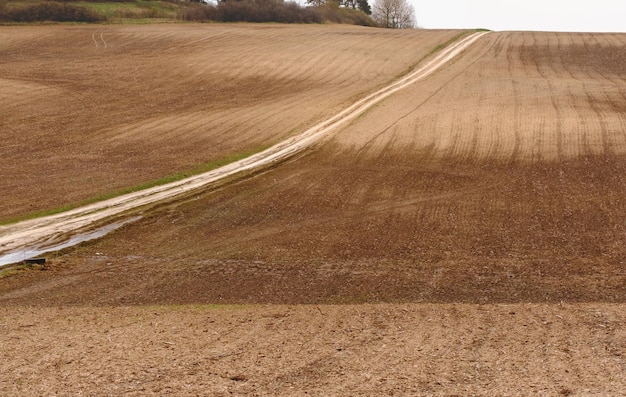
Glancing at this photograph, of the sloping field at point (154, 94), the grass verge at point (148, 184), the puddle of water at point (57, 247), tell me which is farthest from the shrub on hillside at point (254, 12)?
the puddle of water at point (57, 247)

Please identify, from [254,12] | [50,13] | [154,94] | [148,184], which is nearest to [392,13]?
[254,12]

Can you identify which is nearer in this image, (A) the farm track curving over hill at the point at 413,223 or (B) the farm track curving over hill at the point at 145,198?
(A) the farm track curving over hill at the point at 413,223

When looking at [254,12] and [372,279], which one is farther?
[254,12]

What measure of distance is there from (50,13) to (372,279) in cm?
4850

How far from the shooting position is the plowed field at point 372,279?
389 inches

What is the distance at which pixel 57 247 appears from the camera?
16828 mm

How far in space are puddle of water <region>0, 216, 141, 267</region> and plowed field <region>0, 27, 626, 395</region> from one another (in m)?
0.39

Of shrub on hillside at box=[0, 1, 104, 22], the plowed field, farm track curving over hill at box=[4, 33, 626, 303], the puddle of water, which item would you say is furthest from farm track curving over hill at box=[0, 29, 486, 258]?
shrub on hillside at box=[0, 1, 104, 22]

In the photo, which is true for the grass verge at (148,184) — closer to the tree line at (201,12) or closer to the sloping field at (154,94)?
the sloping field at (154,94)

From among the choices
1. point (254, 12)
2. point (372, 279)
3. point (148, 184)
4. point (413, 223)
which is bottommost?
point (372, 279)

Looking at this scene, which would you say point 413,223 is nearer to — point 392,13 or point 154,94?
point 154,94

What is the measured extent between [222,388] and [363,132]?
61.1 ft

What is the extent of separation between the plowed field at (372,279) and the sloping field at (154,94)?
141 inches

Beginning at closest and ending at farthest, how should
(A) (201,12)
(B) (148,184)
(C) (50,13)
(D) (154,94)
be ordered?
(B) (148,184)
(D) (154,94)
(C) (50,13)
(A) (201,12)
